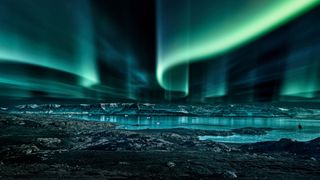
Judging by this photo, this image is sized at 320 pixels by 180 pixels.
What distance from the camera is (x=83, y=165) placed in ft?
89.1

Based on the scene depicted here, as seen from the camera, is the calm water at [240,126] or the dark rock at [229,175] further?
the calm water at [240,126]

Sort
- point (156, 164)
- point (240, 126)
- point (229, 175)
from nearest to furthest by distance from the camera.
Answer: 1. point (229, 175)
2. point (156, 164)
3. point (240, 126)

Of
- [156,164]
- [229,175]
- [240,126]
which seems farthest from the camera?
[240,126]

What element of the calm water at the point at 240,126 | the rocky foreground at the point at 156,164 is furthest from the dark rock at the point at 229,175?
the calm water at the point at 240,126

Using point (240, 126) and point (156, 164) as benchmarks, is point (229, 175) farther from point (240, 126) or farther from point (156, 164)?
point (240, 126)

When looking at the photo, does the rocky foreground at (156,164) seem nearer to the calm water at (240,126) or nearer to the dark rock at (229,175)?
the dark rock at (229,175)

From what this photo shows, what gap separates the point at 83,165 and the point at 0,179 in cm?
768

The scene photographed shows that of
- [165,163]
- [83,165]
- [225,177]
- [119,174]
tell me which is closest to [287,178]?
[225,177]

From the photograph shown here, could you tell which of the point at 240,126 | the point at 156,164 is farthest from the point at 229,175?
the point at 240,126

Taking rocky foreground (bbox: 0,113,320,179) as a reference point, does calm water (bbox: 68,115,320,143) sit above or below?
above

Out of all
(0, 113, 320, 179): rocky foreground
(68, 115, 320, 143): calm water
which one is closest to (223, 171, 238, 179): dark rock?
(0, 113, 320, 179): rocky foreground

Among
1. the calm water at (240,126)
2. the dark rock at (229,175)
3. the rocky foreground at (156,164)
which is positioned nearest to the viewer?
the dark rock at (229,175)

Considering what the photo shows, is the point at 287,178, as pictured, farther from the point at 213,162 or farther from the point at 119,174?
the point at 119,174

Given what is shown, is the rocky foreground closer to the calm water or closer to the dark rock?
the dark rock
